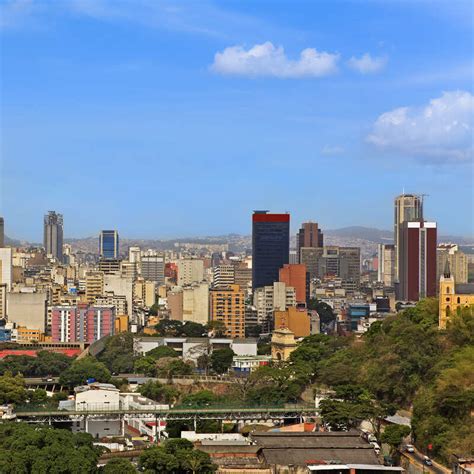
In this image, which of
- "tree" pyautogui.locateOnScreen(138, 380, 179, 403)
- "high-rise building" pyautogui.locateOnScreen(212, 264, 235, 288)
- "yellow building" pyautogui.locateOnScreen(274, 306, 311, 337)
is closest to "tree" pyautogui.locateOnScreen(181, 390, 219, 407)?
"tree" pyautogui.locateOnScreen(138, 380, 179, 403)

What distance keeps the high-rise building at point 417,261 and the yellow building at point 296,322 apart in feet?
73.0

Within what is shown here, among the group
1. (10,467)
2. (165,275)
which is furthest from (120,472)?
(165,275)

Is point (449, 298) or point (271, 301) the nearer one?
point (449, 298)

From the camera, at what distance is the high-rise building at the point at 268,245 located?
209ft

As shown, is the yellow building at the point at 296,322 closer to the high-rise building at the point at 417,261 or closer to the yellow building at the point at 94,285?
the yellow building at the point at 94,285

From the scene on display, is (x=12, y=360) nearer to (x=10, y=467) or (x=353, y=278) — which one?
(x=10, y=467)

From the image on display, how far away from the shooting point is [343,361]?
29875 mm

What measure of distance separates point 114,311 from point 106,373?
12.5 metres

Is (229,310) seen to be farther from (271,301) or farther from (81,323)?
(81,323)

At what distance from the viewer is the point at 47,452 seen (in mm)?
19312

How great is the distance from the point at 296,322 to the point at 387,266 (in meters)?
38.3

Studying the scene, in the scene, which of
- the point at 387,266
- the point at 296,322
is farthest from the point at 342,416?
the point at 387,266

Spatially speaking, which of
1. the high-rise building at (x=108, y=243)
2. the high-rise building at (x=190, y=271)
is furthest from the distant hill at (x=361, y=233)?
the high-rise building at (x=190, y=271)

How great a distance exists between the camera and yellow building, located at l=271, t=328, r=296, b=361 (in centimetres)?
3731
